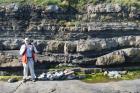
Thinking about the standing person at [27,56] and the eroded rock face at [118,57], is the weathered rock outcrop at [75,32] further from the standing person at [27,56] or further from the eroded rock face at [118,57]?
the standing person at [27,56]

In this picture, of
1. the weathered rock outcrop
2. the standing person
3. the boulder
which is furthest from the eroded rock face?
the standing person

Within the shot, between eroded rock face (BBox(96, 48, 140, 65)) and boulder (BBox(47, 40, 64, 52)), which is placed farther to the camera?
boulder (BBox(47, 40, 64, 52))

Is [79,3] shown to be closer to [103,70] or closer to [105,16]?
[105,16]

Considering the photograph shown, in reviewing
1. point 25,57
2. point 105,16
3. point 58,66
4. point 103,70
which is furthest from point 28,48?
point 105,16

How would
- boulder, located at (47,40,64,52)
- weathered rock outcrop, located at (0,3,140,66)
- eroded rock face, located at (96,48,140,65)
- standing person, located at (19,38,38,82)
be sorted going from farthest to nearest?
1. boulder, located at (47,40,64,52)
2. weathered rock outcrop, located at (0,3,140,66)
3. eroded rock face, located at (96,48,140,65)
4. standing person, located at (19,38,38,82)

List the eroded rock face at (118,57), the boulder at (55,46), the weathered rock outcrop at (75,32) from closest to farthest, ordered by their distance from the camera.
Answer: the eroded rock face at (118,57)
the weathered rock outcrop at (75,32)
the boulder at (55,46)

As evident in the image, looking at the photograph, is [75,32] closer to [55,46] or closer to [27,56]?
[55,46]

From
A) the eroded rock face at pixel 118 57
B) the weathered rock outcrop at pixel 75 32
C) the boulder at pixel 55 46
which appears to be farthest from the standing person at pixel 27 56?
the eroded rock face at pixel 118 57

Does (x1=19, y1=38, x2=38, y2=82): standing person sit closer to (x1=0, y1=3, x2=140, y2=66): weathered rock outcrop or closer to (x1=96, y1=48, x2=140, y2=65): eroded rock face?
(x1=0, y1=3, x2=140, y2=66): weathered rock outcrop

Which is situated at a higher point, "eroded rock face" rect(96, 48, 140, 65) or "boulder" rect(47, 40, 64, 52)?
"boulder" rect(47, 40, 64, 52)

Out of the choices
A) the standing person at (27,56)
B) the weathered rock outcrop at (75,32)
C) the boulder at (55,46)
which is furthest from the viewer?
the boulder at (55,46)

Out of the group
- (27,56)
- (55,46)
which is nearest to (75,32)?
(55,46)

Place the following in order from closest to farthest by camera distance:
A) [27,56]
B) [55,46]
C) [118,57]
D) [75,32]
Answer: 1. [27,56]
2. [118,57]
3. [55,46]
4. [75,32]

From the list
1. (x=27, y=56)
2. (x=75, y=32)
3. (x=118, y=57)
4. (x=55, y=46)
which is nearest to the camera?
(x=27, y=56)
